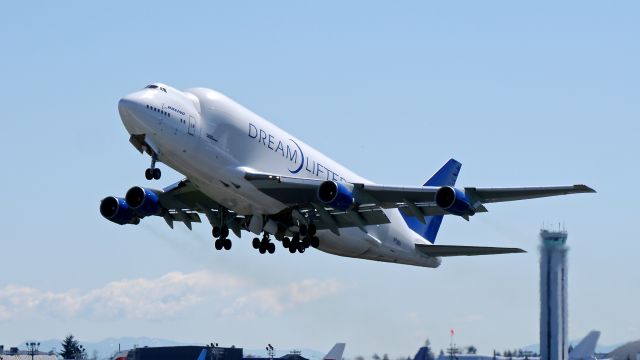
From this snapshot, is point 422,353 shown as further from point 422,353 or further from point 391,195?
point 391,195

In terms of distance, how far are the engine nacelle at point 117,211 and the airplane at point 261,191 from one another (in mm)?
53

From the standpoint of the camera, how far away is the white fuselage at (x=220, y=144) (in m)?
43.5

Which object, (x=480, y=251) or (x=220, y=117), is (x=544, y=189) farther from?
(x=220, y=117)

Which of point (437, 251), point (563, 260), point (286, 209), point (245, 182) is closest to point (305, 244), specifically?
point (286, 209)

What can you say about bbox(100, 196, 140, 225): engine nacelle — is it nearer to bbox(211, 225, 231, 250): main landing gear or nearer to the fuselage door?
bbox(211, 225, 231, 250): main landing gear

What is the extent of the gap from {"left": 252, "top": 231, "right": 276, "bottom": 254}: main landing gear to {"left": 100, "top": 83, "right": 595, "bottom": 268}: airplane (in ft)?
0.20

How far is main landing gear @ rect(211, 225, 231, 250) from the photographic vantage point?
5215 centimetres

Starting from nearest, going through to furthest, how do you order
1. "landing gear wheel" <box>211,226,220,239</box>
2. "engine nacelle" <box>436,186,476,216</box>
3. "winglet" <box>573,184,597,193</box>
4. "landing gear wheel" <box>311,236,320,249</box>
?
"winglet" <box>573,184,597,193</box>
"engine nacelle" <box>436,186,476,216</box>
"landing gear wheel" <box>311,236,320,249</box>
"landing gear wheel" <box>211,226,220,239</box>

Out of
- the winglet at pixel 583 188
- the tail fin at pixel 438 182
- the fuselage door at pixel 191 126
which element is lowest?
the winglet at pixel 583 188

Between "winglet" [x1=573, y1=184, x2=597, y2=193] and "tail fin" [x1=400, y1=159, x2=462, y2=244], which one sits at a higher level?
"tail fin" [x1=400, y1=159, x2=462, y2=244]

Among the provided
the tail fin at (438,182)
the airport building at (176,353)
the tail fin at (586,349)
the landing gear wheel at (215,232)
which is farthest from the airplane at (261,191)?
the airport building at (176,353)

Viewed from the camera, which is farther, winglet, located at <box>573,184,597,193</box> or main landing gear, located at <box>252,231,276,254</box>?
main landing gear, located at <box>252,231,276,254</box>

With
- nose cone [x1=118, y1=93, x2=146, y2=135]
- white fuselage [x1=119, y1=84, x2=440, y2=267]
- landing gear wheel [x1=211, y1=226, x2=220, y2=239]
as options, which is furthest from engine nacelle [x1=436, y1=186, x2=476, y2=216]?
nose cone [x1=118, y1=93, x2=146, y2=135]

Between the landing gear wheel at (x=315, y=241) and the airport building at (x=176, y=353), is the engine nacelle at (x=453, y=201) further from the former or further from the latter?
the airport building at (x=176, y=353)
